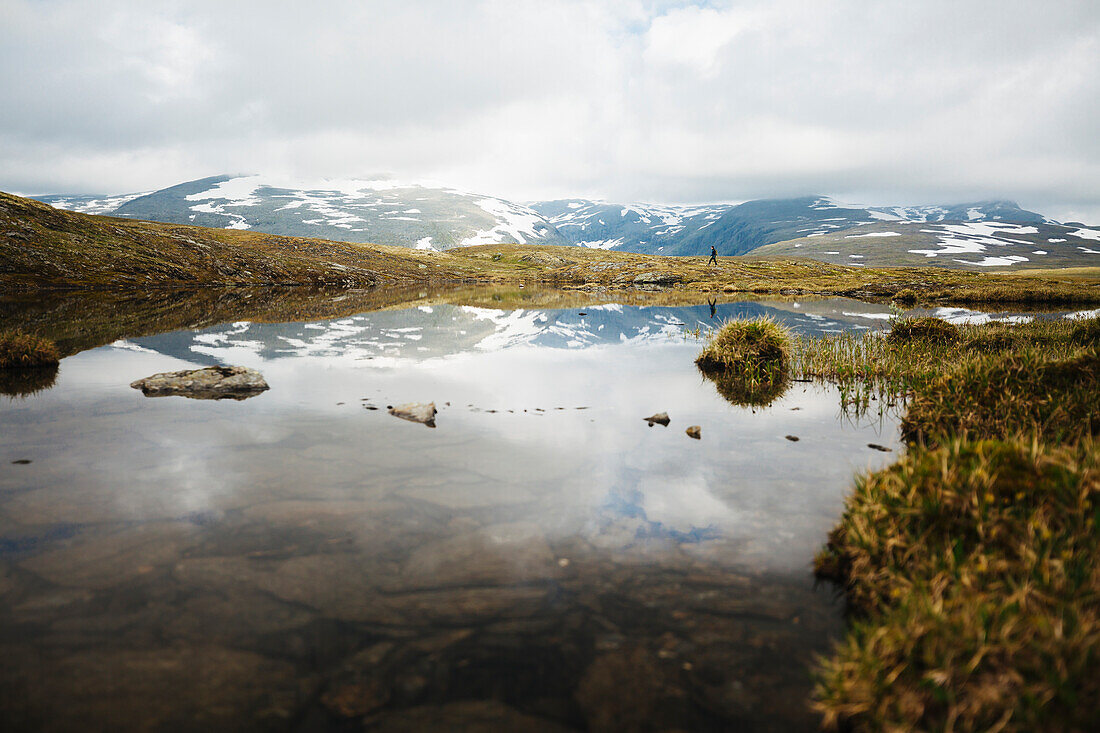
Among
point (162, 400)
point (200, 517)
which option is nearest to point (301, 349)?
point (162, 400)

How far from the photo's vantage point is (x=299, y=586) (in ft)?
24.5

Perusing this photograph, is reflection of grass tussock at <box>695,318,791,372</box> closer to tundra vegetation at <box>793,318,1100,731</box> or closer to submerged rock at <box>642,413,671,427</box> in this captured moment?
submerged rock at <box>642,413,671,427</box>

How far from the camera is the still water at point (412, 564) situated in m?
5.58

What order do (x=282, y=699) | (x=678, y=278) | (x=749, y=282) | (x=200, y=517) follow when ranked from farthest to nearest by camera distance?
(x=678, y=278) → (x=749, y=282) → (x=200, y=517) → (x=282, y=699)

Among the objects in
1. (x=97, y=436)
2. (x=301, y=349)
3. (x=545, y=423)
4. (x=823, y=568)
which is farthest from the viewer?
(x=301, y=349)

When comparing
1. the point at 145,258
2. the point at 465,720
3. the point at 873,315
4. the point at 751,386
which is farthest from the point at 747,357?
the point at 145,258

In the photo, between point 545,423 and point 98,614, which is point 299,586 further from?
point 545,423

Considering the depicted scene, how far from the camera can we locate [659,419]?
16453 millimetres

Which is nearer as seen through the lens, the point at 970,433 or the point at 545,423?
the point at 970,433

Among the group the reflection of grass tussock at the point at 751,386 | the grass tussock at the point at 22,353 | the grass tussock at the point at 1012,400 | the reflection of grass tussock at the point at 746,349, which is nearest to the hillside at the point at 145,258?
the grass tussock at the point at 22,353

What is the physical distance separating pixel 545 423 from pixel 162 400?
1318 centimetres

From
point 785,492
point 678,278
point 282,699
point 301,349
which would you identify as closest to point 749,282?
point 678,278

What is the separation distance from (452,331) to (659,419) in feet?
88.6

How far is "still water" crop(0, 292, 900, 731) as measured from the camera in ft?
18.3
